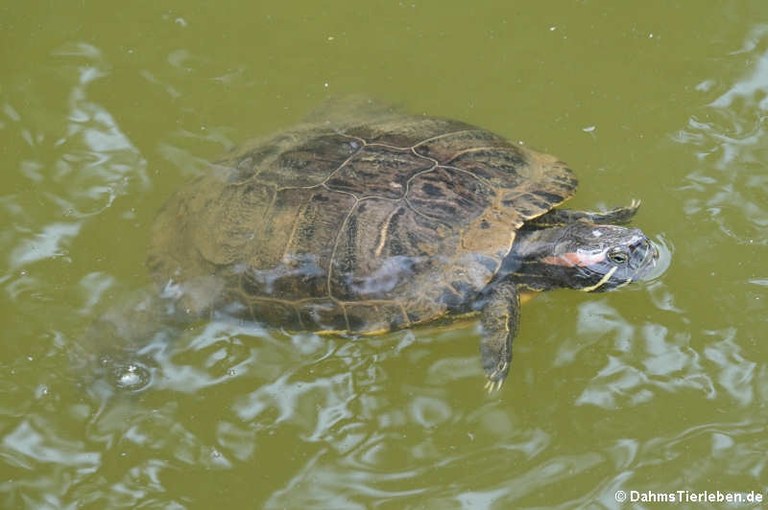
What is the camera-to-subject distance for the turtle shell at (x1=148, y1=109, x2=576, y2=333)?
4.26 meters

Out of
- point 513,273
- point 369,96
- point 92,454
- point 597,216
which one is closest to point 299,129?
point 369,96

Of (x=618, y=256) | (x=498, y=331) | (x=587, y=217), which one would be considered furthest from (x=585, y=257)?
(x=498, y=331)

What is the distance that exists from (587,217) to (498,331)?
119cm

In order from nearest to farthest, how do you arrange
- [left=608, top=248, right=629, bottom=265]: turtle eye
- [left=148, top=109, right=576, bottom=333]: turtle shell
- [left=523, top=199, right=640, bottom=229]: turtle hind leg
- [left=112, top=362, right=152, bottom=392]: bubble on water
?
1. [left=148, top=109, right=576, bottom=333]: turtle shell
2. [left=608, top=248, right=629, bottom=265]: turtle eye
3. [left=112, top=362, right=152, bottom=392]: bubble on water
4. [left=523, top=199, right=640, bottom=229]: turtle hind leg

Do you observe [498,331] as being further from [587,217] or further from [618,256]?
[587,217]

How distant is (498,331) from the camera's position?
14.0 ft

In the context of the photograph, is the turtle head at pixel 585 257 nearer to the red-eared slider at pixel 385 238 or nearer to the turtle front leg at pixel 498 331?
the red-eared slider at pixel 385 238

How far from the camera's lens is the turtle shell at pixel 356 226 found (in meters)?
4.26

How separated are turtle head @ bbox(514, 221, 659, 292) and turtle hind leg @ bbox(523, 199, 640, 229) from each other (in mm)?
153

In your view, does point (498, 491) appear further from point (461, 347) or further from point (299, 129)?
point (299, 129)

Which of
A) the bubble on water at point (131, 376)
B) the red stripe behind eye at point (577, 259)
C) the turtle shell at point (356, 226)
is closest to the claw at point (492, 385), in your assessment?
the turtle shell at point (356, 226)

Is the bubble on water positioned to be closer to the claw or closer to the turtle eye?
the claw

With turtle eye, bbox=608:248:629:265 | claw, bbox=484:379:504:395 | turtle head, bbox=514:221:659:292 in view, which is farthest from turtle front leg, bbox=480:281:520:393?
turtle eye, bbox=608:248:629:265

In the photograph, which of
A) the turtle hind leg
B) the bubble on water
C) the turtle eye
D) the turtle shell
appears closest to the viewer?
the turtle shell
